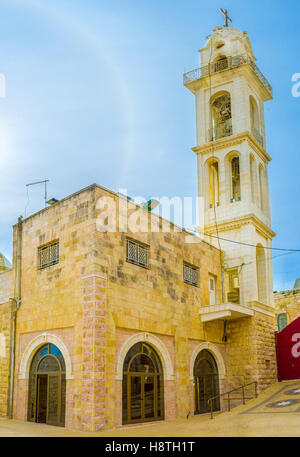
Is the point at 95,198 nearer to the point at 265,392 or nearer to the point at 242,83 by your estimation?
the point at 265,392

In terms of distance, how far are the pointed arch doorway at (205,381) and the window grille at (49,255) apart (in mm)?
6950

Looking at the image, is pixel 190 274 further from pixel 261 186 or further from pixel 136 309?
pixel 261 186

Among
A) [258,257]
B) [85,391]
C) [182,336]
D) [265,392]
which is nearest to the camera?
[85,391]

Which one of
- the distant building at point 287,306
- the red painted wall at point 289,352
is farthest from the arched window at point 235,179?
the distant building at point 287,306

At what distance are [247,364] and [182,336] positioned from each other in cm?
396

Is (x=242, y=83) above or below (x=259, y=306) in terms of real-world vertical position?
above

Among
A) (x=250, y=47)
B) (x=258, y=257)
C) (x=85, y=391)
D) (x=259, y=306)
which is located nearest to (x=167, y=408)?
(x=85, y=391)

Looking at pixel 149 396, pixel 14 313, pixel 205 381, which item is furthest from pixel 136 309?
pixel 205 381

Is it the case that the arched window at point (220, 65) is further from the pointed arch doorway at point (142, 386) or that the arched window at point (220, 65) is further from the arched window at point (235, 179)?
the pointed arch doorway at point (142, 386)

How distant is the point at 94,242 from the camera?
14.9m

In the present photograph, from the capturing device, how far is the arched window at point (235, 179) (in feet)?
82.3

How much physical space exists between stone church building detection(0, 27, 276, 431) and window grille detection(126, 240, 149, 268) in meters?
0.04

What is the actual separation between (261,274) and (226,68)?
36.1 feet

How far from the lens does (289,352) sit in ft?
73.3
